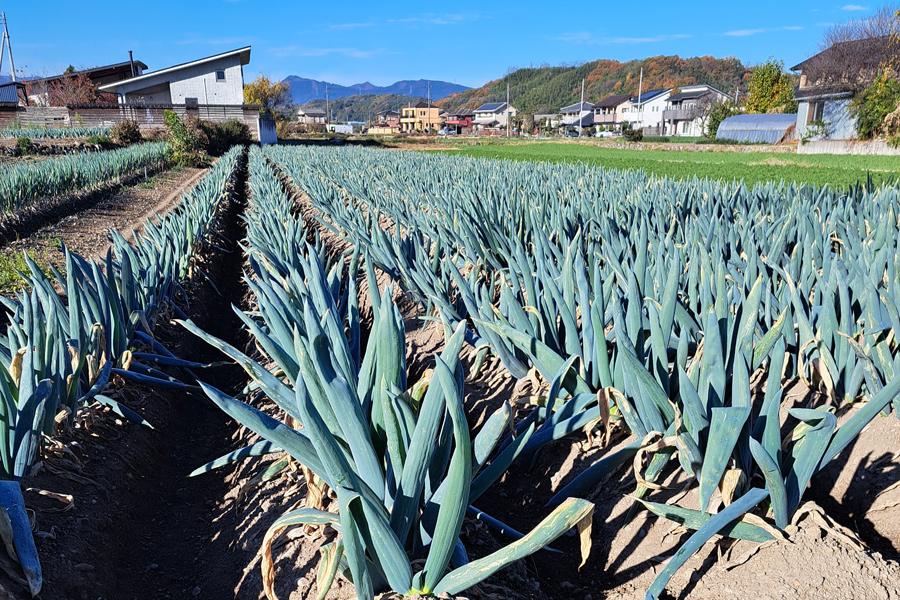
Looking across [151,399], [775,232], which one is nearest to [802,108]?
[775,232]

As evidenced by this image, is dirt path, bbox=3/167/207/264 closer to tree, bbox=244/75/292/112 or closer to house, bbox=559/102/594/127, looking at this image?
tree, bbox=244/75/292/112

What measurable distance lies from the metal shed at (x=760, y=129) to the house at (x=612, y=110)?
45690 mm

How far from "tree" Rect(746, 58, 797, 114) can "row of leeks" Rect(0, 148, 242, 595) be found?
55.4m

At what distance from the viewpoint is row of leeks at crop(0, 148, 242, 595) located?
1853 millimetres

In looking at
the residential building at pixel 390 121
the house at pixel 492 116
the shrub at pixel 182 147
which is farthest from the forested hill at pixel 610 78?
the shrub at pixel 182 147

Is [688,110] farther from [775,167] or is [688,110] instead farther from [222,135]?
[775,167]

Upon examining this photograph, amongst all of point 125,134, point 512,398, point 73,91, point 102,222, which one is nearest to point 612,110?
point 73,91

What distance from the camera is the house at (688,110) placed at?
63500 mm

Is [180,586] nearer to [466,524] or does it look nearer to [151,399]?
[466,524]

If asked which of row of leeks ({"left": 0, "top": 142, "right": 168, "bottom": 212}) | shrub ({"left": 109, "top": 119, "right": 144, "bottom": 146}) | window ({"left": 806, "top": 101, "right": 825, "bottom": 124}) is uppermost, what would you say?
window ({"left": 806, "top": 101, "right": 825, "bottom": 124})

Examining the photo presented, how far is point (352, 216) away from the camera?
5.04 meters

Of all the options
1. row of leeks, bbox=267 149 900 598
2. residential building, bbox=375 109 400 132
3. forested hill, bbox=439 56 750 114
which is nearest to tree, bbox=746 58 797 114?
row of leeks, bbox=267 149 900 598

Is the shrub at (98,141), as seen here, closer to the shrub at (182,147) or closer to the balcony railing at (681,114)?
the shrub at (182,147)

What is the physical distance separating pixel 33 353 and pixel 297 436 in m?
1.18
